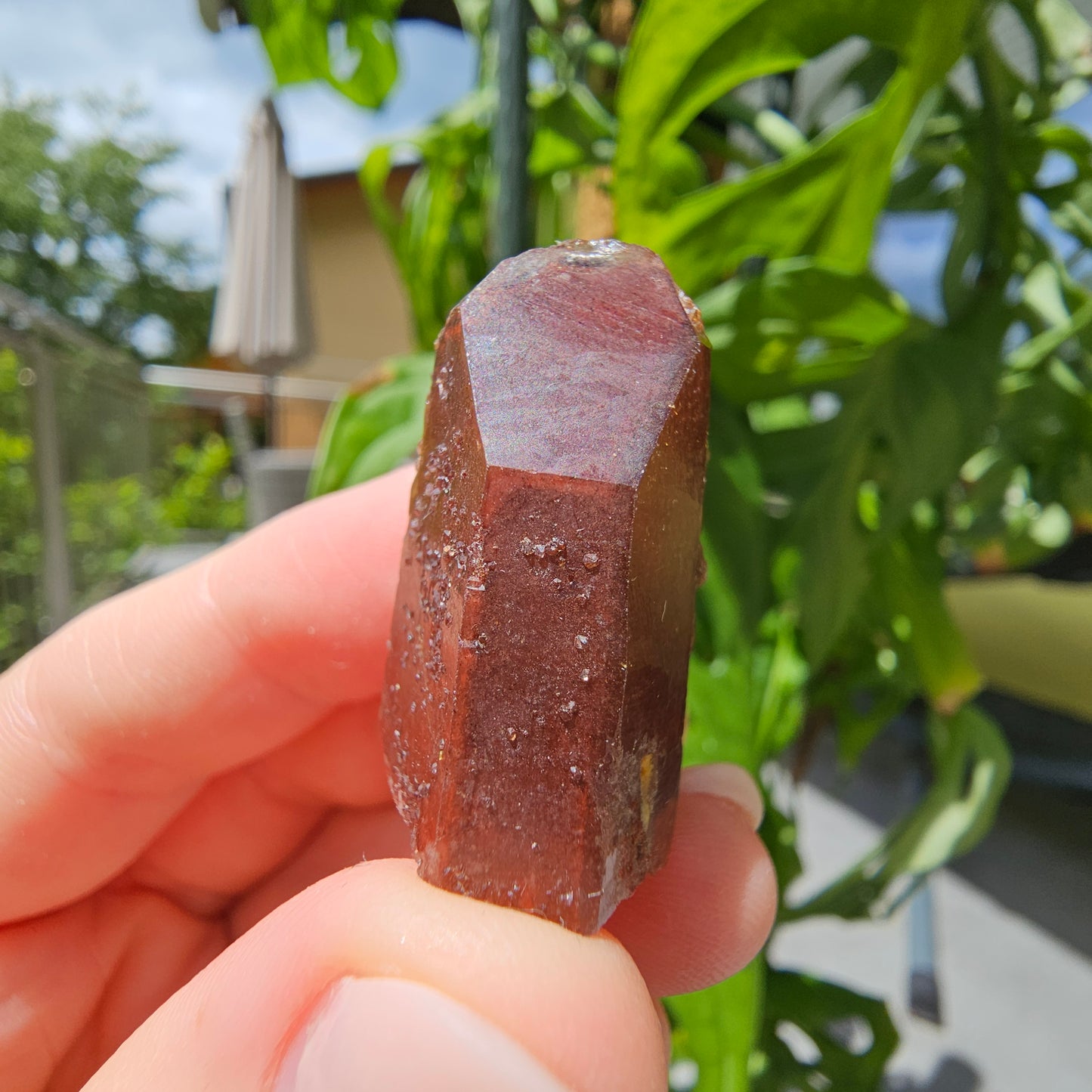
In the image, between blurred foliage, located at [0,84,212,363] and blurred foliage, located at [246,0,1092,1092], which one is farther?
blurred foliage, located at [0,84,212,363]

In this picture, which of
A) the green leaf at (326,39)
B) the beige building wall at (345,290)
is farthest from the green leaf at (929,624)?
the beige building wall at (345,290)

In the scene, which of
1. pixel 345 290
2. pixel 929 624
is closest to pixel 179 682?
pixel 929 624

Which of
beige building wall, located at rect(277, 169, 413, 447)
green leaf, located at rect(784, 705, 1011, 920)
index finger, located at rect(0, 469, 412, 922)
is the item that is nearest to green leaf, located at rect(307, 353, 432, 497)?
index finger, located at rect(0, 469, 412, 922)

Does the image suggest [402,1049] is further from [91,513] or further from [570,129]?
[91,513]

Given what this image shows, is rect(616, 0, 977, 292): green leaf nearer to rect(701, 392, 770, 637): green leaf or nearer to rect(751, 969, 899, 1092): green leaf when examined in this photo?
rect(701, 392, 770, 637): green leaf

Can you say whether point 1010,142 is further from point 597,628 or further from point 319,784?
point 319,784

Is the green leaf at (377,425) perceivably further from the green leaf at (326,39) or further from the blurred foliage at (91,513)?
the blurred foliage at (91,513)
